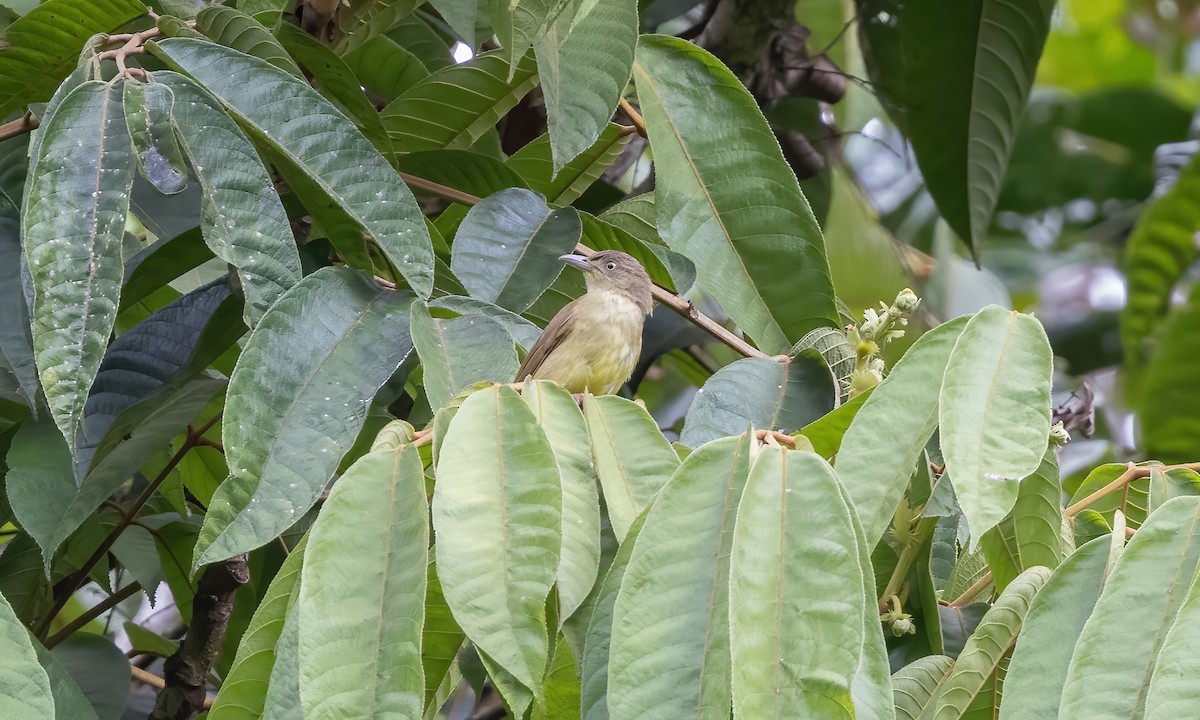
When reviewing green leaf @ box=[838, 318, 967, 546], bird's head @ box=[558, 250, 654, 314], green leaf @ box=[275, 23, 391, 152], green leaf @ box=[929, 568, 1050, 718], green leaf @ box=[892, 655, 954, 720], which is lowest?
bird's head @ box=[558, 250, 654, 314]

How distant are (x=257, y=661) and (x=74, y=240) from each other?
22.2 inches

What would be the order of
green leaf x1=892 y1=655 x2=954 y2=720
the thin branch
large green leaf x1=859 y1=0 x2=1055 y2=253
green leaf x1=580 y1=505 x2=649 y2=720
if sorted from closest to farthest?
green leaf x1=580 y1=505 x2=649 y2=720 → green leaf x1=892 y1=655 x2=954 y2=720 → the thin branch → large green leaf x1=859 y1=0 x2=1055 y2=253

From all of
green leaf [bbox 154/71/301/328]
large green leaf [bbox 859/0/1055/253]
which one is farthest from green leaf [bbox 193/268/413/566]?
large green leaf [bbox 859/0/1055/253]

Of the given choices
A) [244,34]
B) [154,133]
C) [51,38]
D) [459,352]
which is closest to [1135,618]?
[459,352]

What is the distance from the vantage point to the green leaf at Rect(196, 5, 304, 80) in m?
2.13

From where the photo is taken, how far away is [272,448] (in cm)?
166

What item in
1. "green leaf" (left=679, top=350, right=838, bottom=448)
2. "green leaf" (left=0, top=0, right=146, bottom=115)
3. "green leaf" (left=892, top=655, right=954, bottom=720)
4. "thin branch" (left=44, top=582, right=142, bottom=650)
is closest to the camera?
"green leaf" (left=892, top=655, right=954, bottom=720)

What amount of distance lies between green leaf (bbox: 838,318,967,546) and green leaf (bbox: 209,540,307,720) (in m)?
0.63

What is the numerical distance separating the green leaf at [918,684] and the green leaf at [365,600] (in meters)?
0.69

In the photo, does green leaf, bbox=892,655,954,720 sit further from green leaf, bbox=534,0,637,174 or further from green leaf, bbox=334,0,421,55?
green leaf, bbox=334,0,421,55

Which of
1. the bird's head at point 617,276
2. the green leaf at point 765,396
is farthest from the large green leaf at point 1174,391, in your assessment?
the green leaf at point 765,396

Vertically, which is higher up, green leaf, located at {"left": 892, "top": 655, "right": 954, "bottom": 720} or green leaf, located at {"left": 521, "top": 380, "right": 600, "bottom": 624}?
green leaf, located at {"left": 521, "top": 380, "right": 600, "bottom": 624}

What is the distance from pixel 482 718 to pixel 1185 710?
250 centimetres

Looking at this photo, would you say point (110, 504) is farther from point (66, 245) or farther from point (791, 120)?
point (791, 120)
